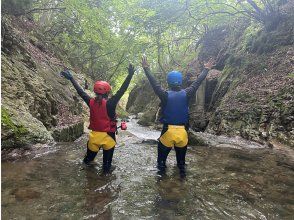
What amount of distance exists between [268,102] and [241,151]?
386 cm

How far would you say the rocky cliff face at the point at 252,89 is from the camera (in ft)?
36.6

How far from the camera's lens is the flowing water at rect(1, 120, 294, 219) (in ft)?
A: 13.9

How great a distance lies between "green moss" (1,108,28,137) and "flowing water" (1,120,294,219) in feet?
1.80

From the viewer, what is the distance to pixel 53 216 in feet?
13.0

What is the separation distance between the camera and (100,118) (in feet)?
19.9

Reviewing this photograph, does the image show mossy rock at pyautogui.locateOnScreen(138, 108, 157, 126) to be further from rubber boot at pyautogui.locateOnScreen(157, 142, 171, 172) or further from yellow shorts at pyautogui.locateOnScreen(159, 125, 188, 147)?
yellow shorts at pyautogui.locateOnScreen(159, 125, 188, 147)

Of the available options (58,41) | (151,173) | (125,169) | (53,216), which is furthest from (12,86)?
(58,41)

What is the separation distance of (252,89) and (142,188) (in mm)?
10092

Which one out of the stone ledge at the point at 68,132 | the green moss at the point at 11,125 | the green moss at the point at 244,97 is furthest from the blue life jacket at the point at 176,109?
the green moss at the point at 244,97

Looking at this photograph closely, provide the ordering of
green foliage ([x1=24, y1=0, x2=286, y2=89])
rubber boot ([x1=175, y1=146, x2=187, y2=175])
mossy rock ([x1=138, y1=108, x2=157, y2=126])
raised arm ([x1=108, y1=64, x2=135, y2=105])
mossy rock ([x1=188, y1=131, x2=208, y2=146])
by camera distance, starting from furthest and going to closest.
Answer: mossy rock ([x1=138, y1=108, x2=157, y2=126]), green foliage ([x1=24, y1=0, x2=286, y2=89]), mossy rock ([x1=188, y1=131, x2=208, y2=146]), rubber boot ([x1=175, y1=146, x2=187, y2=175]), raised arm ([x1=108, y1=64, x2=135, y2=105])

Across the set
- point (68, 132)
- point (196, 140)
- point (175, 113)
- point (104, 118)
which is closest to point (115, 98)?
point (104, 118)

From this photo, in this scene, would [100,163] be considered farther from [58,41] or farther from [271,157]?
[58,41]

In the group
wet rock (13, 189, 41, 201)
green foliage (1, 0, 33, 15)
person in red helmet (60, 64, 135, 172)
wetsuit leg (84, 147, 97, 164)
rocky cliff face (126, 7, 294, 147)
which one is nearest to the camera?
wet rock (13, 189, 41, 201)

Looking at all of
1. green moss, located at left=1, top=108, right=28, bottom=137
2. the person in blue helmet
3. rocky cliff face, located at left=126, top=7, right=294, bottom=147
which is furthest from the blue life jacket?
rocky cliff face, located at left=126, top=7, right=294, bottom=147
